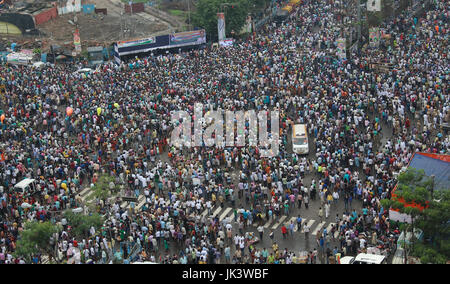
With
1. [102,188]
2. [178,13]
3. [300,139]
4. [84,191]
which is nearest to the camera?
[102,188]

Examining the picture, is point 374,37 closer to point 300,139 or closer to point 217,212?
point 300,139

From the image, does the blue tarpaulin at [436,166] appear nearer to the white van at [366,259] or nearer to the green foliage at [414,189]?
the green foliage at [414,189]

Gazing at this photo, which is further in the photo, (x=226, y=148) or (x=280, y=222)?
(x=226, y=148)

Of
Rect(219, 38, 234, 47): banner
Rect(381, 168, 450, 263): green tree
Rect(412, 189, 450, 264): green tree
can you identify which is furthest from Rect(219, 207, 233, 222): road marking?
Rect(219, 38, 234, 47): banner

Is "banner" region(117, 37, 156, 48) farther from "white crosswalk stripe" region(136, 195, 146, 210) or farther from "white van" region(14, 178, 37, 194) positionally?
"white crosswalk stripe" region(136, 195, 146, 210)

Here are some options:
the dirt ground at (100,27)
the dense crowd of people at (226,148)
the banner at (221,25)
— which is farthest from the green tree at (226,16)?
the dirt ground at (100,27)

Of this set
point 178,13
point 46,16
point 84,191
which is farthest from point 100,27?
point 84,191

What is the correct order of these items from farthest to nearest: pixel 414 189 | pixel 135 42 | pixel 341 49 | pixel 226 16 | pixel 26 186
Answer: pixel 226 16 → pixel 135 42 → pixel 341 49 → pixel 26 186 → pixel 414 189
